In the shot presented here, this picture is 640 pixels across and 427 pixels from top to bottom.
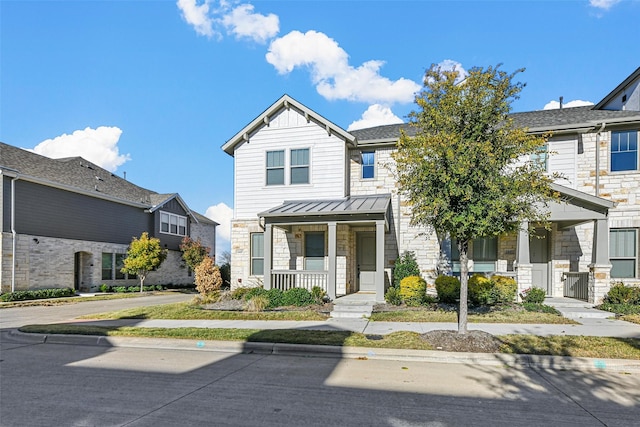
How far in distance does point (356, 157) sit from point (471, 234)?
8815 millimetres

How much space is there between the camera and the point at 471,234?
8531 millimetres

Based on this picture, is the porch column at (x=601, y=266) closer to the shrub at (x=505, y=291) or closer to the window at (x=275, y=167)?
the shrub at (x=505, y=291)

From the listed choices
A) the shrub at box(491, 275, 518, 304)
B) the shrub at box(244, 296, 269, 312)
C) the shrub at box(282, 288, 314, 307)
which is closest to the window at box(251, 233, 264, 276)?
the shrub at box(282, 288, 314, 307)

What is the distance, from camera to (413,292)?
511 inches

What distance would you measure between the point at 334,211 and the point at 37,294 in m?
17.2

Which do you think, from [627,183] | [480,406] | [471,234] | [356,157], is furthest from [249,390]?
[627,183]

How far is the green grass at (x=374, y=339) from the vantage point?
23.9 feet

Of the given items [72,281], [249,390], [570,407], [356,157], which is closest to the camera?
[570,407]

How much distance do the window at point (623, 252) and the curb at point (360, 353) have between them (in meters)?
9.31

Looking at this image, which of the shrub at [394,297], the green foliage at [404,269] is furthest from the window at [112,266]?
the shrub at [394,297]

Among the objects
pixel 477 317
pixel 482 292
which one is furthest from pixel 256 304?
pixel 482 292

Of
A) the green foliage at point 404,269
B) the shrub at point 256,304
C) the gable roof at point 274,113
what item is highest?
the gable roof at point 274,113

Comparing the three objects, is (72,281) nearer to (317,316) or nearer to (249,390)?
(317,316)

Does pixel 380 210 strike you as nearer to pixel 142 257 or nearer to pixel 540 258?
pixel 540 258
